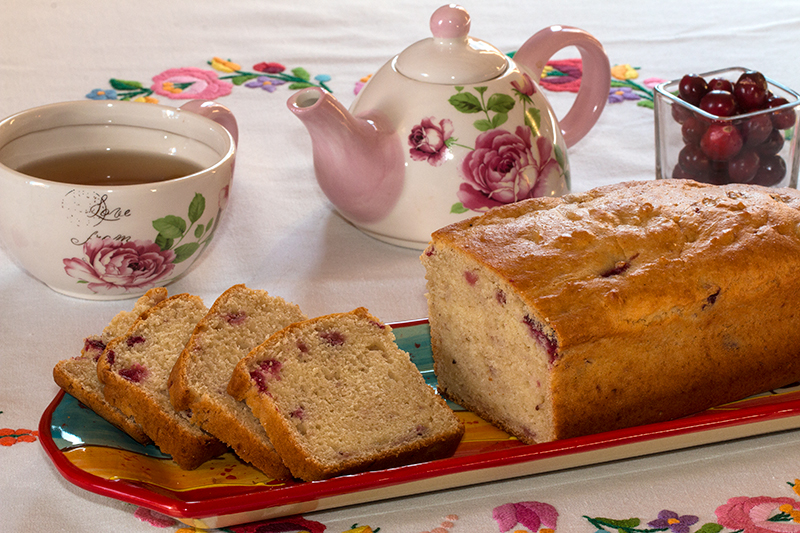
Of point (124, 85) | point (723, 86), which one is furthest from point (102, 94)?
point (723, 86)

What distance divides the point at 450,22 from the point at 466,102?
0.17 m

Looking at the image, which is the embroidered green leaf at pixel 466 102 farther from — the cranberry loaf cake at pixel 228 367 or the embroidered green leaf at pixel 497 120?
the cranberry loaf cake at pixel 228 367

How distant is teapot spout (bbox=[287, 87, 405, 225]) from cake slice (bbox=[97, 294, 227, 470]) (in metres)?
0.41

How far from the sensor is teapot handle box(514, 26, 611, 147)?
1.81m

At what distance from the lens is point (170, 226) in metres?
1.46

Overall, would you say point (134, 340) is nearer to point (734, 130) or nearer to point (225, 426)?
point (225, 426)

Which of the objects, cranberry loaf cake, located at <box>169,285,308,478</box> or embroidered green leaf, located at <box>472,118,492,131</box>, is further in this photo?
embroidered green leaf, located at <box>472,118,492,131</box>

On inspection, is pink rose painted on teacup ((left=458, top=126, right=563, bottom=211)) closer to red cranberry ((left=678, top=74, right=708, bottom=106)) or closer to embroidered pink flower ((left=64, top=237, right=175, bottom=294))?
red cranberry ((left=678, top=74, right=708, bottom=106))

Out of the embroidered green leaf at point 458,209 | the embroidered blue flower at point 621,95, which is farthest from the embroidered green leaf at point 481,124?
the embroidered blue flower at point 621,95

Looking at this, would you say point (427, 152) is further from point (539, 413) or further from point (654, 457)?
point (654, 457)

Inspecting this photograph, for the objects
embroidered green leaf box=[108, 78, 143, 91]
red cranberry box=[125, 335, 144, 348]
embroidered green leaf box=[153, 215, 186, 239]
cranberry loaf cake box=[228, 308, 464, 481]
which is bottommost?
cranberry loaf cake box=[228, 308, 464, 481]

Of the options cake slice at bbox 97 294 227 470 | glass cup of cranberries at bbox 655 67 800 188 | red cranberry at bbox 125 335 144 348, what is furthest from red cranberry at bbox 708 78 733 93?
Answer: red cranberry at bbox 125 335 144 348

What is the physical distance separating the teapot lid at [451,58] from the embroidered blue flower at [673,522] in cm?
91

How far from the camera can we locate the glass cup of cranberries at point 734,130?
1.69 m
